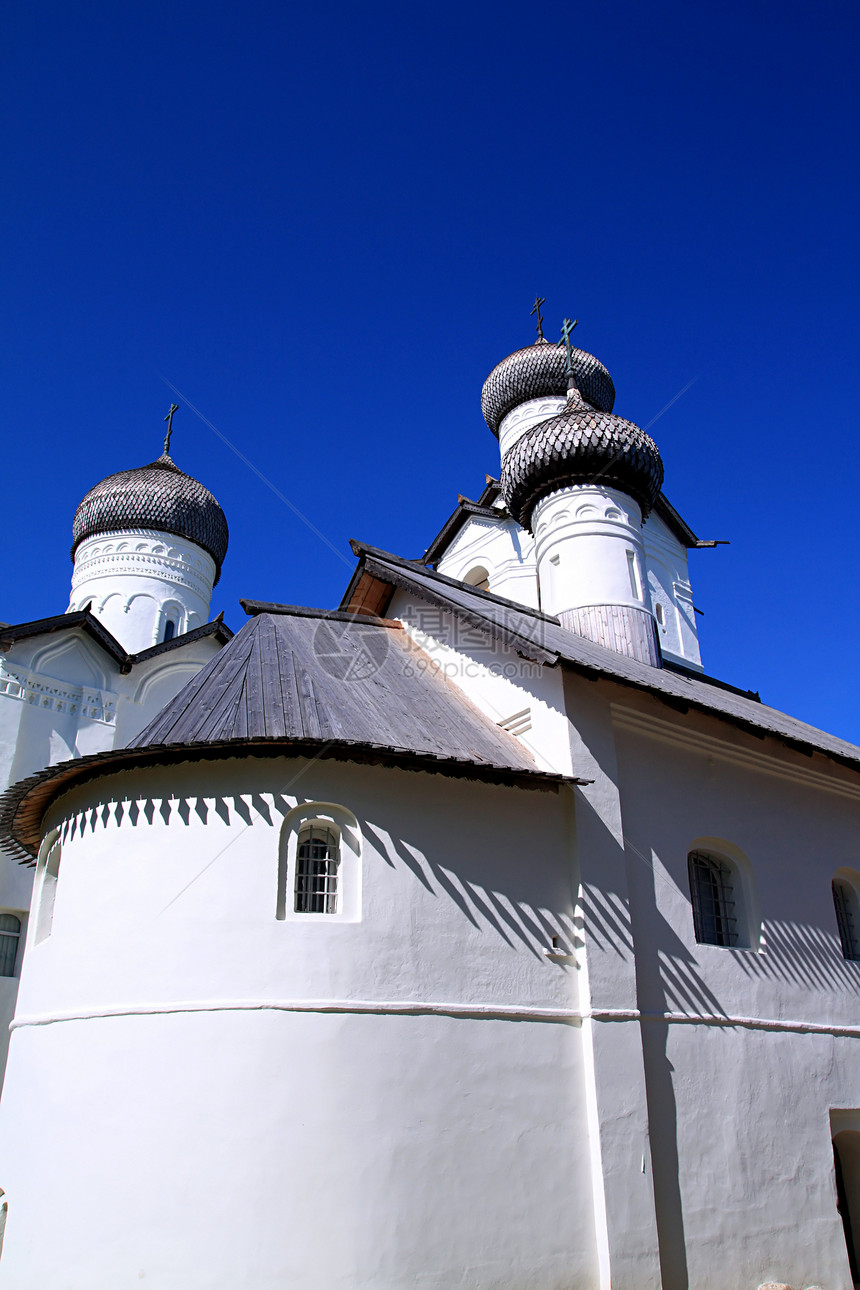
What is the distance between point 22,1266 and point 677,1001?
15.2 feet

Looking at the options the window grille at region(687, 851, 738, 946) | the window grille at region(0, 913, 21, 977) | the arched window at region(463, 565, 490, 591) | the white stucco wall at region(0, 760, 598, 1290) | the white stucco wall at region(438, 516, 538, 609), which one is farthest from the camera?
the arched window at region(463, 565, 490, 591)

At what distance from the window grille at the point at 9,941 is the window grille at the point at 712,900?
291 inches

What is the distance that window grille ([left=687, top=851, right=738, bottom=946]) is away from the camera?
25.7ft

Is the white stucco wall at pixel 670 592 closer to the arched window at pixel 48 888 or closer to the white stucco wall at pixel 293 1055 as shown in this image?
the white stucco wall at pixel 293 1055

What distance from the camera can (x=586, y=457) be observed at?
36.9 ft

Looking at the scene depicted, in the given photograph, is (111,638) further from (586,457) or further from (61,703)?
(586,457)

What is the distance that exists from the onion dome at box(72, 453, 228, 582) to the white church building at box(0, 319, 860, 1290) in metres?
8.37

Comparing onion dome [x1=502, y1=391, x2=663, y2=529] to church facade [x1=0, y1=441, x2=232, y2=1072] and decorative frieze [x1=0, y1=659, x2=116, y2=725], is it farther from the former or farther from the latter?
A: decorative frieze [x1=0, y1=659, x2=116, y2=725]

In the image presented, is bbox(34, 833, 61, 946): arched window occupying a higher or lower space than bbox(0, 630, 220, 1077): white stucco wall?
lower

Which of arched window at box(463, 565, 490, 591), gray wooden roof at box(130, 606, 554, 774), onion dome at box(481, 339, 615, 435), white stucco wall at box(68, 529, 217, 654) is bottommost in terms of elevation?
gray wooden roof at box(130, 606, 554, 774)

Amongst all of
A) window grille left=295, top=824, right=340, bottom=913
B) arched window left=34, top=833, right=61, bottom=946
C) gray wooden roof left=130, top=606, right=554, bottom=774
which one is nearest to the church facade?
arched window left=34, top=833, right=61, bottom=946

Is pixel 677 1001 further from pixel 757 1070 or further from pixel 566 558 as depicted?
pixel 566 558

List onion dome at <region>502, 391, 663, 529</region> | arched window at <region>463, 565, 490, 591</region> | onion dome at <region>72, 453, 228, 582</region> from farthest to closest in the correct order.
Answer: onion dome at <region>72, 453, 228, 582</region> → arched window at <region>463, 565, 490, 591</region> → onion dome at <region>502, 391, 663, 529</region>

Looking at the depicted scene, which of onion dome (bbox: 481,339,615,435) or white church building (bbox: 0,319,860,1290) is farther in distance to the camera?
onion dome (bbox: 481,339,615,435)
